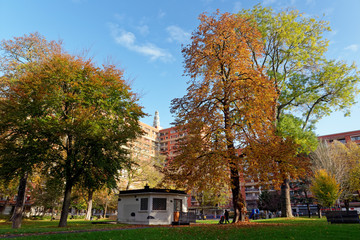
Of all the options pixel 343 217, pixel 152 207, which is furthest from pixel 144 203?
pixel 343 217

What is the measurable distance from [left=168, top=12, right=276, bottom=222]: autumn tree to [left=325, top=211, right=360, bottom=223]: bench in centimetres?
577

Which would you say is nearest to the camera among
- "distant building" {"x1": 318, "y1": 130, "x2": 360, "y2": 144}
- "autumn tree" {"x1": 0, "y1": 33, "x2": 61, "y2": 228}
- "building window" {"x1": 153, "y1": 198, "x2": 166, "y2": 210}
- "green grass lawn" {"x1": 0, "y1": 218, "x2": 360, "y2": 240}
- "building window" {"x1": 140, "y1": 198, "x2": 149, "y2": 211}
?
"green grass lawn" {"x1": 0, "y1": 218, "x2": 360, "y2": 240}

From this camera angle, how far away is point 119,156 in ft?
75.4

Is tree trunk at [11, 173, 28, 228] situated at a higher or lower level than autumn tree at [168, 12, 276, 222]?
lower

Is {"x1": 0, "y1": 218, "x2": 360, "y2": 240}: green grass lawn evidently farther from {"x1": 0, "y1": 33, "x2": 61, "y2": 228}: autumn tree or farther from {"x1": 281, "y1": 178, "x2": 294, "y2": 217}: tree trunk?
{"x1": 281, "y1": 178, "x2": 294, "y2": 217}: tree trunk

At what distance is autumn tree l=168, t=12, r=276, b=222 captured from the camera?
16797 mm

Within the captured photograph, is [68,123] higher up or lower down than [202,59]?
lower down

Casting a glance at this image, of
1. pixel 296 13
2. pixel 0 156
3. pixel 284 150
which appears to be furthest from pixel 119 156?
pixel 296 13

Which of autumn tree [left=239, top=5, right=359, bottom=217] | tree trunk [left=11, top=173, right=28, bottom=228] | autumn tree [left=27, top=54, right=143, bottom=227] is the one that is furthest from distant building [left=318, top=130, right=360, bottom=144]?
tree trunk [left=11, top=173, right=28, bottom=228]

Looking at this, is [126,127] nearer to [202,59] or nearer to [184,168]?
[184,168]

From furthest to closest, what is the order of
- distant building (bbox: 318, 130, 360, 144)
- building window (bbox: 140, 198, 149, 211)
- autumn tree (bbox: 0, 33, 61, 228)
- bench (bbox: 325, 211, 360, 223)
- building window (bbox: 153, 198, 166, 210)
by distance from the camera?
distant building (bbox: 318, 130, 360, 144) < building window (bbox: 140, 198, 149, 211) < building window (bbox: 153, 198, 166, 210) < autumn tree (bbox: 0, 33, 61, 228) < bench (bbox: 325, 211, 360, 223)

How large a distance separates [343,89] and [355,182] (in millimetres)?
24911

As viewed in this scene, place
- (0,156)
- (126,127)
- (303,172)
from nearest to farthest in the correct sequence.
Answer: (303,172) → (0,156) → (126,127)

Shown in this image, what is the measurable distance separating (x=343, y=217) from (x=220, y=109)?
1102 centimetres
